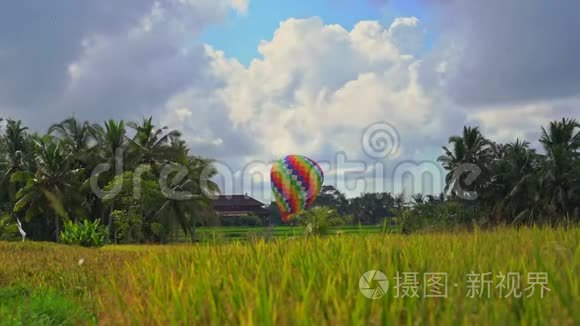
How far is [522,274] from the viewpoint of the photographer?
5383mm

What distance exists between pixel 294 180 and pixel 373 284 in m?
31.0

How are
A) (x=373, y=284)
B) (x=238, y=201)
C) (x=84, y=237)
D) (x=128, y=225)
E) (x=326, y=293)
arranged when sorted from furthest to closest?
(x=238, y=201) < (x=128, y=225) < (x=84, y=237) < (x=373, y=284) < (x=326, y=293)

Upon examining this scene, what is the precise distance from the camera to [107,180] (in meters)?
40.2

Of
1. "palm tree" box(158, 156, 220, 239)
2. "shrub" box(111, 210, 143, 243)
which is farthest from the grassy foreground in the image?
"palm tree" box(158, 156, 220, 239)

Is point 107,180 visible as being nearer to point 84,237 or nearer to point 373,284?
point 84,237

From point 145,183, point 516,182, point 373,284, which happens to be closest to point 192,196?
point 145,183

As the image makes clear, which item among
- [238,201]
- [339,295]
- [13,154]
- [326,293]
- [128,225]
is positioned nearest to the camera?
[326,293]

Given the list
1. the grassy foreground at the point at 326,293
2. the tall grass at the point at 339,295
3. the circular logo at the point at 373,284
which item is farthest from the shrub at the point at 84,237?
the circular logo at the point at 373,284

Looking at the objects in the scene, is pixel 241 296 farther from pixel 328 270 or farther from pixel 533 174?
pixel 533 174

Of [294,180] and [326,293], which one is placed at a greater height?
[294,180]

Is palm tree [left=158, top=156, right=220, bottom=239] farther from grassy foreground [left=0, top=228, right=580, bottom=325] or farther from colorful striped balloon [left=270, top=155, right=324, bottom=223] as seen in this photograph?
grassy foreground [left=0, top=228, right=580, bottom=325]

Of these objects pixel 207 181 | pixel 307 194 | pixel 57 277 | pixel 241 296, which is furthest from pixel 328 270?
pixel 207 181

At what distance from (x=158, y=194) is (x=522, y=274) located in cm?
3323

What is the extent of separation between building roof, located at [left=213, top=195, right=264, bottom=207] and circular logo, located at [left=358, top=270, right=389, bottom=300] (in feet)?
229
